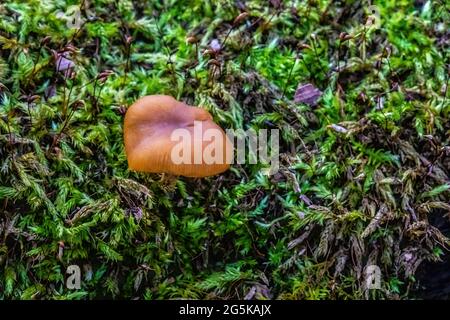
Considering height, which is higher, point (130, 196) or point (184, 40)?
point (184, 40)

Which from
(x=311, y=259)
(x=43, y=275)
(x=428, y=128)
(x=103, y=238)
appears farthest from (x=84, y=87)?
(x=428, y=128)

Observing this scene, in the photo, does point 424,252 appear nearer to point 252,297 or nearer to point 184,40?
point 252,297

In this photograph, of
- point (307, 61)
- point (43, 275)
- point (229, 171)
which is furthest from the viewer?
point (307, 61)

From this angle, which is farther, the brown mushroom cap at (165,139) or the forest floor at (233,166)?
the forest floor at (233,166)

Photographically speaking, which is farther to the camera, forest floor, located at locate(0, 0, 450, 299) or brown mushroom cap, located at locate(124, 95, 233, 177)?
forest floor, located at locate(0, 0, 450, 299)
